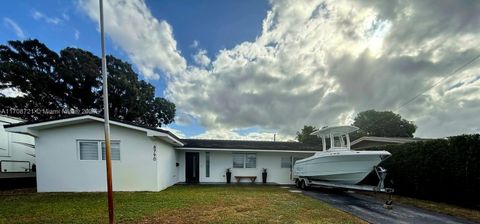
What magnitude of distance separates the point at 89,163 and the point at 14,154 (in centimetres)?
500

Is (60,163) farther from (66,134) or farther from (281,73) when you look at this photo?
(281,73)

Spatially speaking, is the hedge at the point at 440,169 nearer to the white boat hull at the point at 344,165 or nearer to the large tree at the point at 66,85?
the white boat hull at the point at 344,165

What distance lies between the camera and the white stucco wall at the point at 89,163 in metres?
9.71

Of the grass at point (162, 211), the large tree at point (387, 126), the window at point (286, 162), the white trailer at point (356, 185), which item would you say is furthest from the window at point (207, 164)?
the large tree at point (387, 126)

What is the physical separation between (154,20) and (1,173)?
10109 millimetres

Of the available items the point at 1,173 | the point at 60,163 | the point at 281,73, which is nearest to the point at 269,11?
the point at 281,73

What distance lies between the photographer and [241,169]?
1547 centimetres

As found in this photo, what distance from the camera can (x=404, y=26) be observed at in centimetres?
1109

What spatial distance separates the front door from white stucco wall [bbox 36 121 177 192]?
16.8ft

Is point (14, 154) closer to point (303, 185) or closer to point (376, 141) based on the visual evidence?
point (303, 185)

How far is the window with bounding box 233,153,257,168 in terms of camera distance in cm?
1549

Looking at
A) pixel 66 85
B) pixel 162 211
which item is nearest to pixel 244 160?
pixel 162 211

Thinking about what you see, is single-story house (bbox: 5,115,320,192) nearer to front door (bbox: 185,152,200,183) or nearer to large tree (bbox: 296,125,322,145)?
front door (bbox: 185,152,200,183)

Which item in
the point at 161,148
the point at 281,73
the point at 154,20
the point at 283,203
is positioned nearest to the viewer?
the point at 283,203
